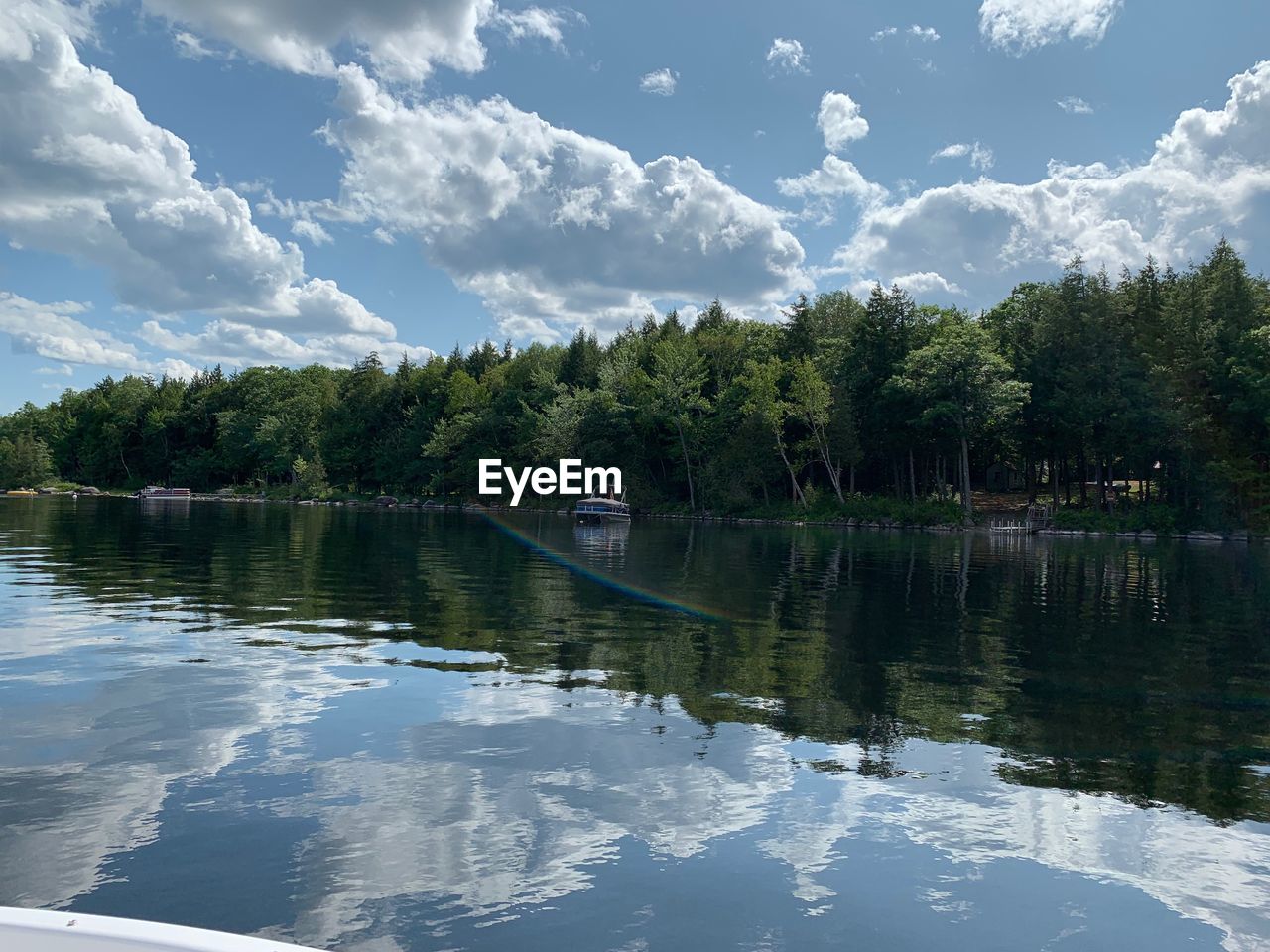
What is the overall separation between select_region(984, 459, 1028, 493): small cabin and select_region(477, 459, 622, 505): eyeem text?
4611 centimetres

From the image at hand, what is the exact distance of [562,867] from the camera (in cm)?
773

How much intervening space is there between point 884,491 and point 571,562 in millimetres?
64229

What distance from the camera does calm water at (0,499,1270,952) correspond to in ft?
23.1

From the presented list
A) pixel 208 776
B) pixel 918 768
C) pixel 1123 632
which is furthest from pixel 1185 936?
pixel 1123 632

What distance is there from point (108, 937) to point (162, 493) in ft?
488

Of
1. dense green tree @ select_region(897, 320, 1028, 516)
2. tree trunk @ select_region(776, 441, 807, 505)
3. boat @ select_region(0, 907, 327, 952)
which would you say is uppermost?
dense green tree @ select_region(897, 320, 1028, 516)

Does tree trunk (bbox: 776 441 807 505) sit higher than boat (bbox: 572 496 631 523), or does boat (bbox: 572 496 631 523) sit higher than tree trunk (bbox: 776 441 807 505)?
tree trunk (bbox: 776 441 807 505)

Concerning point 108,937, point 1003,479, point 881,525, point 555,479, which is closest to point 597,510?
point 881,525

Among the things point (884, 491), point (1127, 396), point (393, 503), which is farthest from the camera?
point (393, 503)

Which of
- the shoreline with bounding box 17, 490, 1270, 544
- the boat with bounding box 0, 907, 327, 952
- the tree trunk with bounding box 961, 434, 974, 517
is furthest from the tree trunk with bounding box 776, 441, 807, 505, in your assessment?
the boat with bounding box 0, 907, 327, 952

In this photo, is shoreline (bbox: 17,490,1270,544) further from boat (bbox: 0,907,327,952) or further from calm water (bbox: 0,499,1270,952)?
boat (bbox: 0,907,327,952)

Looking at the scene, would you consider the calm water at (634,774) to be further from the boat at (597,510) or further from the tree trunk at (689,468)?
the tree trunk at (689,468)

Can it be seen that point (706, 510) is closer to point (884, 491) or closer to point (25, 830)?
point (884, 491)

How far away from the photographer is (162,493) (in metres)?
135
